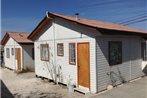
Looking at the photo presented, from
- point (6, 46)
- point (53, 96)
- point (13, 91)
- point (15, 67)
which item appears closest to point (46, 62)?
point (13, 91)

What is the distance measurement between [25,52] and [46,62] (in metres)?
5.54

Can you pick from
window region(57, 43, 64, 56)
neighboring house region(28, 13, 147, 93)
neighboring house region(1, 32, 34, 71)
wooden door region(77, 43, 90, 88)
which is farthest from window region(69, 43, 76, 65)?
neighboring house region(1, 32, 34, 71)

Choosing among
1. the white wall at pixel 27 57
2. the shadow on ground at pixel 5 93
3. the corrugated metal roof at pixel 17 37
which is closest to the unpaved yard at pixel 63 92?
the shadow on ground at pixel 5 93

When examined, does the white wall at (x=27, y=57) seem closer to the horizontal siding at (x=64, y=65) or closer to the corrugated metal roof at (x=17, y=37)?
the corrugated metal roof at (x=17, y=37)

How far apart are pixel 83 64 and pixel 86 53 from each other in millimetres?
603

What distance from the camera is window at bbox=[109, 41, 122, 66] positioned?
9498mm

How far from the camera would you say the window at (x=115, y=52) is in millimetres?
9498

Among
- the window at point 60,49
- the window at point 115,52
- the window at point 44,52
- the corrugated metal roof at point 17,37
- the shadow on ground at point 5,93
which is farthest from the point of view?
the corrugated metal roof at point 17,37

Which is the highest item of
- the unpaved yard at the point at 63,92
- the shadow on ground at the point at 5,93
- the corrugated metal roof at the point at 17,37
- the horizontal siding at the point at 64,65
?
the corrugated metal roof at the point at 17,37

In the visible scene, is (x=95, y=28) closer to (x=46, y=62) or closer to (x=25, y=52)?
(x=46, y=62)

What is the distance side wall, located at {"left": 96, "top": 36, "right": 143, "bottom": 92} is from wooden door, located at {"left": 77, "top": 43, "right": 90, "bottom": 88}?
55cm

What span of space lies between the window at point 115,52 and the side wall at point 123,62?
0.20 m

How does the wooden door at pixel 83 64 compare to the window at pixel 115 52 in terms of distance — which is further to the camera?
the window at pixel 115 52

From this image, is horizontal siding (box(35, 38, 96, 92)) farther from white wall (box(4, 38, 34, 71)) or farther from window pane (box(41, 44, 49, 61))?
white wall (box(4, 38, 34, 71))
